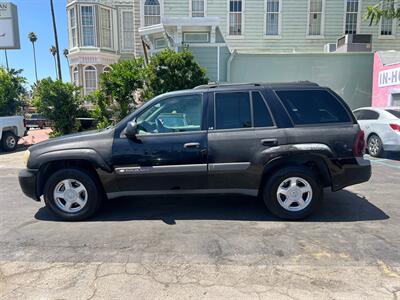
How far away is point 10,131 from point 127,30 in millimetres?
15170

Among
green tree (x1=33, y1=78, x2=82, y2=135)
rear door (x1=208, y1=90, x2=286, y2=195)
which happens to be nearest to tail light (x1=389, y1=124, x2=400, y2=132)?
rear door (x1=208, y1=90, x2=286, y2=195)

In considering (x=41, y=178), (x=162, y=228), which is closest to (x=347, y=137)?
(x=162, y=228)

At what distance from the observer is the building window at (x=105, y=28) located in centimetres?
2282

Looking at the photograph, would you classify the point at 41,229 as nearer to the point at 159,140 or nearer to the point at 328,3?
the point at 159,140

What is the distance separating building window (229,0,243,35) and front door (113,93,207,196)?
14.9 metres

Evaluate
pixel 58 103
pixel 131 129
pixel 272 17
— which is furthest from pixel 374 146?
pixel 272 17

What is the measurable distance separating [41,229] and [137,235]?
4.49 feet

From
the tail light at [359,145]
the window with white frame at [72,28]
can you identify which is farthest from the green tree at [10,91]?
the tail light at [359,145]

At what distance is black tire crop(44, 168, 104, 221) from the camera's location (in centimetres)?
429

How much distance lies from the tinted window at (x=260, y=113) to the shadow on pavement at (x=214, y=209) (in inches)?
52.0

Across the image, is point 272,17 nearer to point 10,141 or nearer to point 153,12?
point 153,12

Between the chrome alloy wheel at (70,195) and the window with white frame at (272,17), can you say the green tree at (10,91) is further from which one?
the window with white frame at (272,17)

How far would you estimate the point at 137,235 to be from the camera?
3.89m

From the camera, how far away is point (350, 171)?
167 inches
